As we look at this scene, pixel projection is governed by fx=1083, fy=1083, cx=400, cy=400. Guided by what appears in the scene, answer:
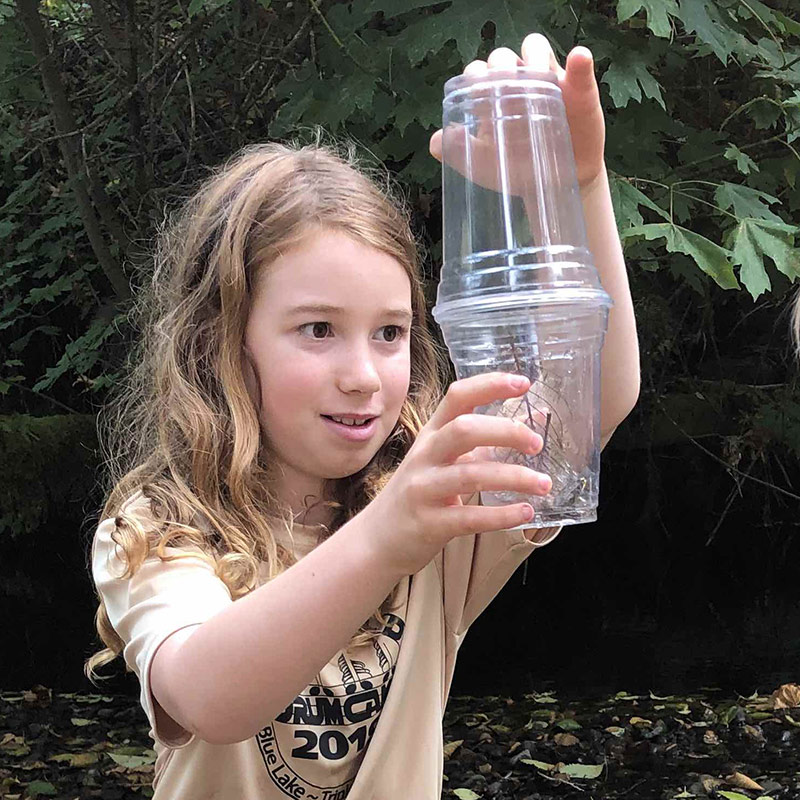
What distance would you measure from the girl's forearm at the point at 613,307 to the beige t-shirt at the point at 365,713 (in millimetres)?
290

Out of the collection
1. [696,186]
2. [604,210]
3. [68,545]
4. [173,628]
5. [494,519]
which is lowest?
[68,545]

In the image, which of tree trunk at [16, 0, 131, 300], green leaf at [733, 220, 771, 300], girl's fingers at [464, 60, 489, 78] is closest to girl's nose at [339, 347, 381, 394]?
girl's fingers at [464, 60, 489, 78]

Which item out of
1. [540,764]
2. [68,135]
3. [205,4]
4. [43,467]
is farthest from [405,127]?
[43,467]

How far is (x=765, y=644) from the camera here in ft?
18.0

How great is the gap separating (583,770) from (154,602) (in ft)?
9.99

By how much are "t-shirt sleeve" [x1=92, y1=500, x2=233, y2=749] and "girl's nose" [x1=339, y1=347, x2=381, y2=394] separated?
12.7 inches

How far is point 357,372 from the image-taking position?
1543mm

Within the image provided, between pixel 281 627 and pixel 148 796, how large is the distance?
3147 mm

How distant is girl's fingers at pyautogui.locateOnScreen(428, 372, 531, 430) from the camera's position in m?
0.98

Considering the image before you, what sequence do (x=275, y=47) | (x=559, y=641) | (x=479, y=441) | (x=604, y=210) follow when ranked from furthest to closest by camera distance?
(x=559, y=641) < (x=275, y=47) < (x=604, y=210) < (x=479, y=441)

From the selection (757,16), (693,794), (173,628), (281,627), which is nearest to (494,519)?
(281,627)

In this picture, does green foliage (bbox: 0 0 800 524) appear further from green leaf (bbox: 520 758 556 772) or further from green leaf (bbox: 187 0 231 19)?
green leaf (bbox: 520 758 556 772)

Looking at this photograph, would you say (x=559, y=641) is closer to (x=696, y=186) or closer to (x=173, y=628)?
(x=696, y=186)

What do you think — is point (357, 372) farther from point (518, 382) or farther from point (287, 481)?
point (518, 382)
